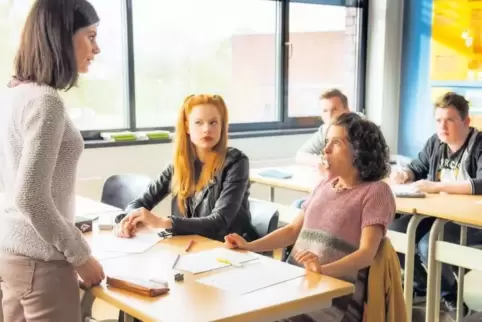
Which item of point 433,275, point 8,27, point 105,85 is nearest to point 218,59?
point 105,85

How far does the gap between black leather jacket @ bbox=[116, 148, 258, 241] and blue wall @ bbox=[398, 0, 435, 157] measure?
333cm

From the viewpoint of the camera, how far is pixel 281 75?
514cm

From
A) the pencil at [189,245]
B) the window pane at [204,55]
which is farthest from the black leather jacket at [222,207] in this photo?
the window pane at [204,55]

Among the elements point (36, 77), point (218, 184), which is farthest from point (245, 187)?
point (36, 77)

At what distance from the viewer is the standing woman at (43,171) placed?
148cm

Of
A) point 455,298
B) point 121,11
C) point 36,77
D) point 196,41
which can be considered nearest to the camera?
point 36,77

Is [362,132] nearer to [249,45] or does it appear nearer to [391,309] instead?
[391,309]

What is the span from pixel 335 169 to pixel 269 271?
0.44 metres

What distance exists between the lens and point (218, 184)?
2.41 m

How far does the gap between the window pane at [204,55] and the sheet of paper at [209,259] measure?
2610 mm

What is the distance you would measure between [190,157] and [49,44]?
1.04 metres

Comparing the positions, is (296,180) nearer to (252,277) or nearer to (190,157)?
(190,157)

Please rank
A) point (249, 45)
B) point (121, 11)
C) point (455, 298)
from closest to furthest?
point (455, 298) < point (121, 11) < point (249, 45)

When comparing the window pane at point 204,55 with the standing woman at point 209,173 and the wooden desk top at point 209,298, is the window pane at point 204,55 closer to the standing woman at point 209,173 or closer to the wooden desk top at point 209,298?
the standing woman at point 209,173
